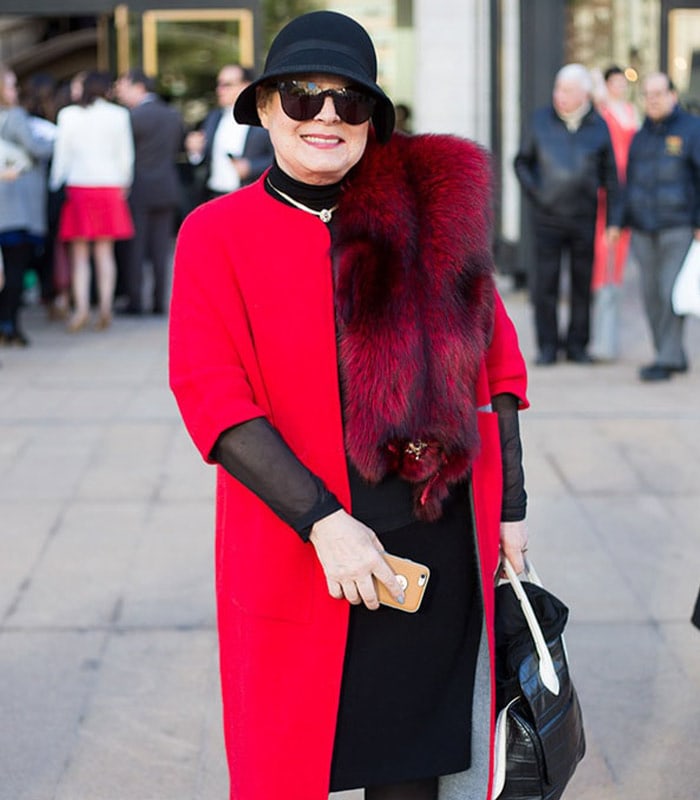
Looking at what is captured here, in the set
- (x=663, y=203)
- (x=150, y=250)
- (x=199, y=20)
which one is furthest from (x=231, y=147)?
(x=199, y=20)

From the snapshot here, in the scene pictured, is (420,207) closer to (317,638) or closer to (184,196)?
(317,638)

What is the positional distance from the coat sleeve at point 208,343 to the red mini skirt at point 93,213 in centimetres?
849

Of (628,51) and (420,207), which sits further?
(628,51)

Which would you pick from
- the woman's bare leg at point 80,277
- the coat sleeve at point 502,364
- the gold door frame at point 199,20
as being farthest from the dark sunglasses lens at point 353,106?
the gold door frame at point 199,20

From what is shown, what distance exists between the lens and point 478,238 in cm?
238

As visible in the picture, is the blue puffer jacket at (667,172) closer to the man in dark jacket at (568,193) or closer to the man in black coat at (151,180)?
the man in dark jacket at (568,193)

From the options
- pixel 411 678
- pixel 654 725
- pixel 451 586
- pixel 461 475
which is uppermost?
pixel 461 475

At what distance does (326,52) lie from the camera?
7.42 feet

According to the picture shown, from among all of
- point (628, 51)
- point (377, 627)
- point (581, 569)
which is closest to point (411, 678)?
point (377, 627)

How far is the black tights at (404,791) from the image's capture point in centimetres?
246

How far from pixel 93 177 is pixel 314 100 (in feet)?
27.9

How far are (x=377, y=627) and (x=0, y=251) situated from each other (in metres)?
7.83

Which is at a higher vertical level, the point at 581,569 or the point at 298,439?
the point at 298,439

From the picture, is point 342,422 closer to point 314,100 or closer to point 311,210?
point 311,210
